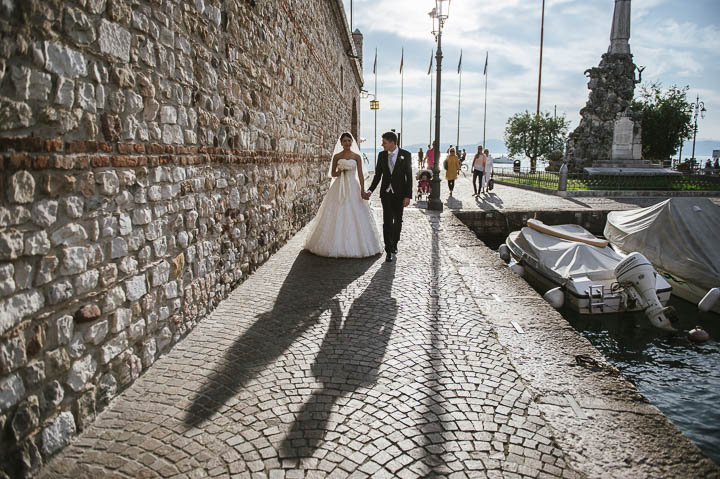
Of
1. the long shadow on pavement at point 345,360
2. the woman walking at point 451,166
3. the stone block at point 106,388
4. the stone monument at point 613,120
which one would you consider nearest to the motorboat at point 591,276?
the long shadow on pavement at point 345,360

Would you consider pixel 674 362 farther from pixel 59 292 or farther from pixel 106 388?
pixel 59 292

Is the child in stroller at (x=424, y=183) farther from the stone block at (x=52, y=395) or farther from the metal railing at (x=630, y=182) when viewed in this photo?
the stone block at (x=52, y=395)

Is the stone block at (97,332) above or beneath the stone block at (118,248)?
beneath

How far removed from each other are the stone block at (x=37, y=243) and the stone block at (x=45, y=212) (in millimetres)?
51

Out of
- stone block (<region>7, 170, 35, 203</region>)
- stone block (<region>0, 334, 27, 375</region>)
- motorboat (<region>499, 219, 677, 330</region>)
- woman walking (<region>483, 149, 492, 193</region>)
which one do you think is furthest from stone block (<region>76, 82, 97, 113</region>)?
woman walking (<region>483, 149, 492, 193</region>)

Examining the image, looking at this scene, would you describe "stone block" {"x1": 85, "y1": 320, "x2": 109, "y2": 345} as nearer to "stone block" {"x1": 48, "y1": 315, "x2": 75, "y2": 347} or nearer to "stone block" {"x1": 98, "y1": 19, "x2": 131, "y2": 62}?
"stone block" {"x1": 48, "y1": 315, "x2": 75, "y2": 347}

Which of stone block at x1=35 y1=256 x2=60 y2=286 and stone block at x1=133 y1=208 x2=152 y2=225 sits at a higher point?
stone block at x1=133 y1=208 x2=152 y2=225

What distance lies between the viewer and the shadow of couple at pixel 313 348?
2.73m

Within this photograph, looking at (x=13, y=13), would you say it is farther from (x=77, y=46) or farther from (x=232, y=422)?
(x=232, y=422)

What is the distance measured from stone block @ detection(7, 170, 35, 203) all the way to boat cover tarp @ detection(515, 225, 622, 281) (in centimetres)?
757

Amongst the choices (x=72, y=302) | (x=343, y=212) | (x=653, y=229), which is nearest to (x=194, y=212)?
(x=72, y=302)

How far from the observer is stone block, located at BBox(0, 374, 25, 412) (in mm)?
2066

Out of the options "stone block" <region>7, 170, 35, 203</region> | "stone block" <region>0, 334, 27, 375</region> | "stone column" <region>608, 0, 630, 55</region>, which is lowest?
"stone block" <region>0, 334, 27, 375</region>

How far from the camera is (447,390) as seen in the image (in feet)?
10.0
